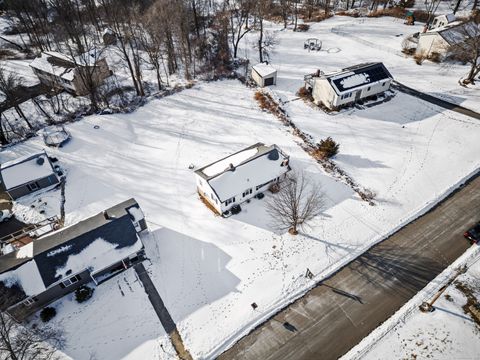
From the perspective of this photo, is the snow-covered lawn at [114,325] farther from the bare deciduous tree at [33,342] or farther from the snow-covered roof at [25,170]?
the snow-covered roof at [25,170]

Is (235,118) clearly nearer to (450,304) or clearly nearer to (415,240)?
(415,240)

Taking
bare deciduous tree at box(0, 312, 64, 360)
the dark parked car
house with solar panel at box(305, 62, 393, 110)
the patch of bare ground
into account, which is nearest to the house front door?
house with solar panel at box(305, 62, 393, 110)

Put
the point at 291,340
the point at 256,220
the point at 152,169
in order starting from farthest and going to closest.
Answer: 1. the point at 152,169
2. the point at 256,220
3. the point at 291,340

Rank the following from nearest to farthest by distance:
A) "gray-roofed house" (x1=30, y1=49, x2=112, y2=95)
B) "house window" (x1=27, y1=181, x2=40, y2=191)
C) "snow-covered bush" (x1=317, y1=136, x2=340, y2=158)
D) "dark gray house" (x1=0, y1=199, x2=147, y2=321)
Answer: "dark gray house" (x1=0, y1=199, x2=147, y2=321) < "house window" (x1=27, y1=181, x2=40, y2=191) < "snow-covered bush" (x1=317, y1=136, x2=340, y2=158) < "gray-roofed house" (x1=30, y1=49, x2=112, y2=95)

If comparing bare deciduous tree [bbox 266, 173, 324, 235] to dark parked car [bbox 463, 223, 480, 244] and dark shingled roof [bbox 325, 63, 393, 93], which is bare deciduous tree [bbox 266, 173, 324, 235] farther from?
dark shingled roof [bbox 325, 63, 393, 93]

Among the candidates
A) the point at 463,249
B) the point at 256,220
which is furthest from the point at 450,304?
the point at 256,220

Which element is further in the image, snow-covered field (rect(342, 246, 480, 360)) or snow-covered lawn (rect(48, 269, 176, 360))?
snow-covered lawn (rect(48, 269, 176, 360))

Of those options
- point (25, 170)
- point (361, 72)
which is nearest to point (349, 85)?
point (361, 72)
